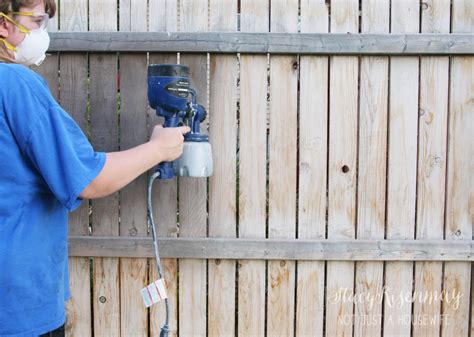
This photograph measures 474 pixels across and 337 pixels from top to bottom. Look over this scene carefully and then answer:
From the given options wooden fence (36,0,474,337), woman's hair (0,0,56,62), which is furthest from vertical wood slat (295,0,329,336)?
woman's hair (0,0,56,62)

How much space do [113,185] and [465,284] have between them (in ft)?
5.96

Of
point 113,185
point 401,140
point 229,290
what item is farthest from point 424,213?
point 113,185

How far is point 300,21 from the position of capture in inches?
109

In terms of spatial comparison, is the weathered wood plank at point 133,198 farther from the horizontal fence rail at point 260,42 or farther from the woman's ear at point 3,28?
the woman's ear at point 3,28

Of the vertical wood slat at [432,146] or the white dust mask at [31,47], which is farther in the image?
the vertical wood slat at [432,146]

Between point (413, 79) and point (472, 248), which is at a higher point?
point (413, 79)

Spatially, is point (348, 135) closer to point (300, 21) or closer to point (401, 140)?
point (401, 140)

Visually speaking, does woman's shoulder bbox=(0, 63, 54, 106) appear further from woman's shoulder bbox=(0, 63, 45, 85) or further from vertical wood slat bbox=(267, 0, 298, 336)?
vertical wood slat bbox=(267, 0, 298, 336)

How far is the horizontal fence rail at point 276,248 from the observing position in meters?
2.76

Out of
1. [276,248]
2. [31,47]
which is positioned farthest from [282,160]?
[31,47]

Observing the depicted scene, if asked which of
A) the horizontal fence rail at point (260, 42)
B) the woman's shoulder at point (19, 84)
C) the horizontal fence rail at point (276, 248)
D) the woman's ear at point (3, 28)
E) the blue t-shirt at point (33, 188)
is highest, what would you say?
the horizontal fence rail at point (260, 42)

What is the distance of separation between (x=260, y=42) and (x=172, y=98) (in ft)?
1.94

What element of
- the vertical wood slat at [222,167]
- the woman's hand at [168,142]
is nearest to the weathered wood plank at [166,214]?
the vertical wood slat at [222,167]

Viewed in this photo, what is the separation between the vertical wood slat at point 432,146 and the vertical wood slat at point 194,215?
3.32 ft
